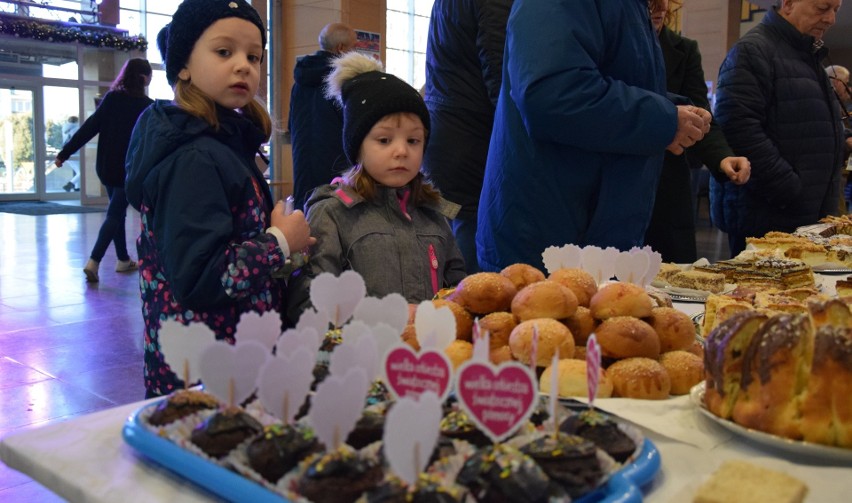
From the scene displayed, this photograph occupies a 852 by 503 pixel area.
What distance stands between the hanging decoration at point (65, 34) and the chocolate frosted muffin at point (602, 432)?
14.4 metres

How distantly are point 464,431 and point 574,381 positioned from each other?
28 cm

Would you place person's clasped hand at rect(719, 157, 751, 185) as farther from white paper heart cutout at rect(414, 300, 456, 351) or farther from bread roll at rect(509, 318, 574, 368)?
white paper heart cutout at rect(414, 300, 456, 351)

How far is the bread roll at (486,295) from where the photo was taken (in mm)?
1423

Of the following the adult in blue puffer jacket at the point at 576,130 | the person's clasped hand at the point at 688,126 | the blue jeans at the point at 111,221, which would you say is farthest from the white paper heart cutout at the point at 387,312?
the blue jeans at the point at 111,221

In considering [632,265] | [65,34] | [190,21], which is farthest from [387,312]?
[65,34]

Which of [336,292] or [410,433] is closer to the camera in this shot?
[410,433]

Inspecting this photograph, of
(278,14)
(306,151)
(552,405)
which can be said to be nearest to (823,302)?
(552,405)

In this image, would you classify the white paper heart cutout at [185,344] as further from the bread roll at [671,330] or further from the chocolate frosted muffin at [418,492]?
the bread roll at [671,330]

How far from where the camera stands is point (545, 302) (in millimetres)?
1336

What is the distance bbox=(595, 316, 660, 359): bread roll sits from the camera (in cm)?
130

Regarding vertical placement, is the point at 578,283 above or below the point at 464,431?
above

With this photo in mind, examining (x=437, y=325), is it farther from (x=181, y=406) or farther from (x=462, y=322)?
(x=181, y=406)

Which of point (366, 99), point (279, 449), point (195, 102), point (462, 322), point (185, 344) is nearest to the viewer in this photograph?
point (279, 449)

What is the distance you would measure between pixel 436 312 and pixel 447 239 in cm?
109
